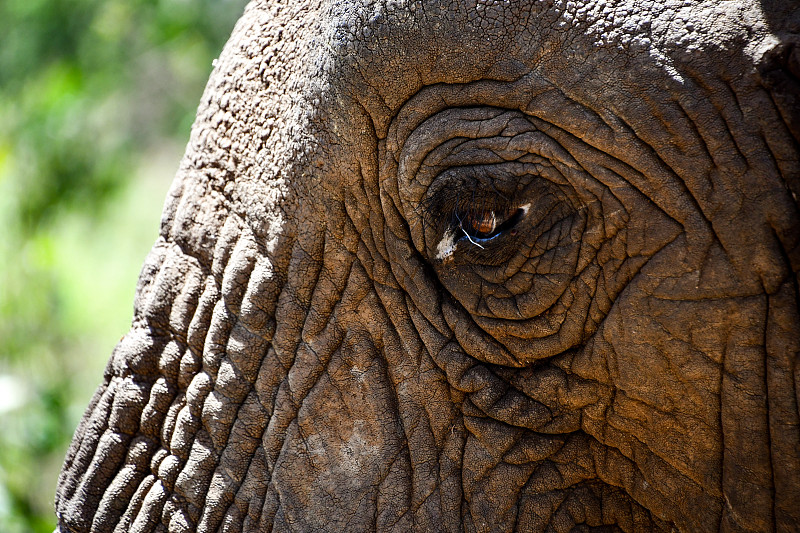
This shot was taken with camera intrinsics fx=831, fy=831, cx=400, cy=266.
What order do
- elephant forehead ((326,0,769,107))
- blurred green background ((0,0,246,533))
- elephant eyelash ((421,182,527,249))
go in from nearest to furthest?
elephant forehead ((326,0,769,107)) < elephant eyelash ((421,182,527,249)) < blurred green background ((0,0,246,533))

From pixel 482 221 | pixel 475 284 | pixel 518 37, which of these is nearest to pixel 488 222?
pixel 482 221

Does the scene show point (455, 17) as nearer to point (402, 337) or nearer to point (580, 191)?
point (580, 191)

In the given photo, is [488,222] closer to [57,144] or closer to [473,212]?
[473,212]

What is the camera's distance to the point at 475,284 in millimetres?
Result: 1796

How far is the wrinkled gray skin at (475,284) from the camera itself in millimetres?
1572

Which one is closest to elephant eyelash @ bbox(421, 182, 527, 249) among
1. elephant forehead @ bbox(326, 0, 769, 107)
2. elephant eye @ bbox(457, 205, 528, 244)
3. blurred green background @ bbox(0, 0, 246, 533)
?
elephant eye @ bbox(457, 205, 528, 244)

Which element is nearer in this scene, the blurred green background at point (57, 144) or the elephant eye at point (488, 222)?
the elephant eye at point (488, 222)

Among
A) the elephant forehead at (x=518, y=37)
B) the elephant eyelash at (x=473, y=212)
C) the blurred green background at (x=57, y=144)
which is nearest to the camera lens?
the elephant forehead at (x=518, y=37)

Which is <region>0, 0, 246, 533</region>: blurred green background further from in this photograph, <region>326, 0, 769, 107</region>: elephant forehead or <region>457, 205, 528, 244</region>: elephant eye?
<region>457, 205, 528, 244</region>: elephant eye

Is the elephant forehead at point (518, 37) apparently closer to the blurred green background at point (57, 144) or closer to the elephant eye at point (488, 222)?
the elephant eye at point (488, 222)

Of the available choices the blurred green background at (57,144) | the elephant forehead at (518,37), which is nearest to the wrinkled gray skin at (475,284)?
the elephant forehead at (518,37)

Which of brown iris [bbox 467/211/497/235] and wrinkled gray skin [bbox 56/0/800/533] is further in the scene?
brown iris [bbox 467/211/497/235]

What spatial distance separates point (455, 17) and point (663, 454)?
1.00m

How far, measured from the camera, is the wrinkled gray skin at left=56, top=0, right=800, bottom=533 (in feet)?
5.16
